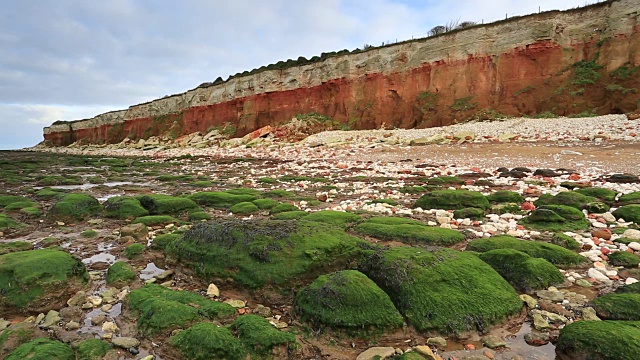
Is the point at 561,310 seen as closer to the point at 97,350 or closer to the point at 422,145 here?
the point at 97,350

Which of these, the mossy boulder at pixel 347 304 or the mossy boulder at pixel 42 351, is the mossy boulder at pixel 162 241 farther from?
the mossy boulder at pixel 347 304

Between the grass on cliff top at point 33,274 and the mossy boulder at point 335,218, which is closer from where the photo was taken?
the grass on cliff top at point 33,274

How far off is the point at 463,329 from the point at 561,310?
4.53 ft

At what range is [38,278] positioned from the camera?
4941mm

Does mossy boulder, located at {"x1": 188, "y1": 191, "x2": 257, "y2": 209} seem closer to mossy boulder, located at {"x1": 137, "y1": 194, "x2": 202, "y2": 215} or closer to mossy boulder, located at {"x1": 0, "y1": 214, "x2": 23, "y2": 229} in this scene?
mossy boulder, located at {"x1": 137, "y1": 194, "x2": 202, "y2": 215}

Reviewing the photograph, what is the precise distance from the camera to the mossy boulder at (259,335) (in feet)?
12.2

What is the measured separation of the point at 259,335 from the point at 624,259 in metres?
5.58

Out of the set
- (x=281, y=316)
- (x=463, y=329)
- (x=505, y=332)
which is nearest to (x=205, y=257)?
(x=281, y=316)

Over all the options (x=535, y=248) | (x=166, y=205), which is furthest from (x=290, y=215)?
(x=535, y=248)

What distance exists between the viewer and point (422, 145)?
974 inches

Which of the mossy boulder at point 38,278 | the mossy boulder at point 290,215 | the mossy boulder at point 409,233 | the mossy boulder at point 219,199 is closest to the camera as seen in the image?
the mossy boulder at point 38,278

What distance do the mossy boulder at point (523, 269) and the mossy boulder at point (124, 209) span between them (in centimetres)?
817

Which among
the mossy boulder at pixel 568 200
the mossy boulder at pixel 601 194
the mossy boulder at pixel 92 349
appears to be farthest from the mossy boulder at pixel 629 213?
the mossy boulder at pixel 92 349

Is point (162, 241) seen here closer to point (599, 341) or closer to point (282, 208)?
point (282, 208)
